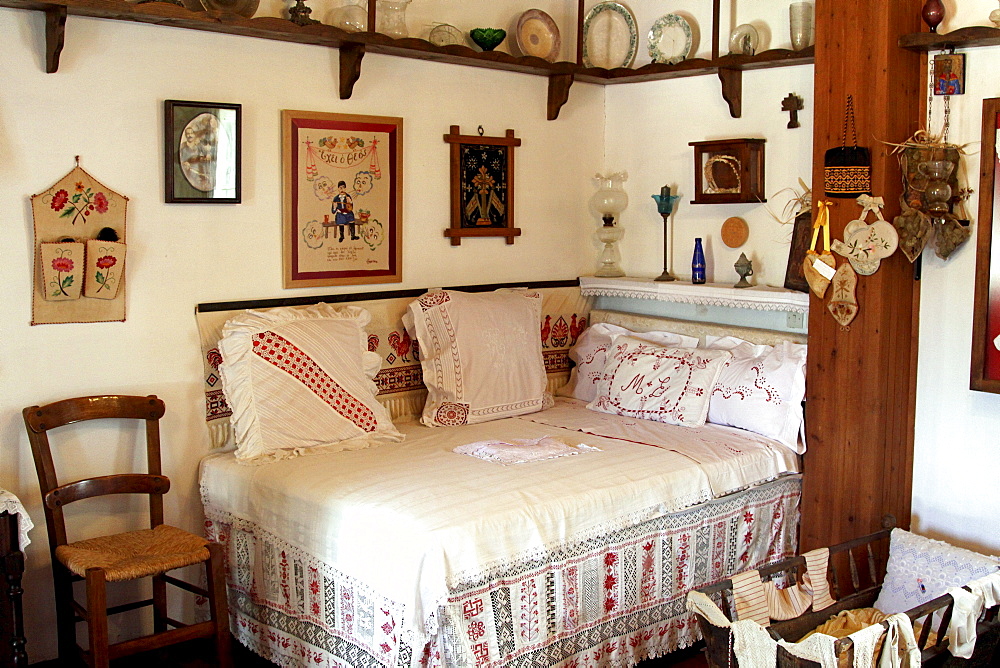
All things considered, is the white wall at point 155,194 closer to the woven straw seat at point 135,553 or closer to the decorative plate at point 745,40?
the woven straw seat at point 135,553

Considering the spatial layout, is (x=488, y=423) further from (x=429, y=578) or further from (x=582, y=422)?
(x=429, y=578)

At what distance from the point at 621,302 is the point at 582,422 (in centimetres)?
88

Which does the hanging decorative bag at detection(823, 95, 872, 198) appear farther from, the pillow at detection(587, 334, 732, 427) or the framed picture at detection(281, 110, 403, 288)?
the framed picture at detection(281, 110, 403, 288)

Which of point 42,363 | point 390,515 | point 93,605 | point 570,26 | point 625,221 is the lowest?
point 93,605

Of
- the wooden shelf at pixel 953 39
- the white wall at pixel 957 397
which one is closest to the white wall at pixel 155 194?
the wooden shelf at pixel 953 39

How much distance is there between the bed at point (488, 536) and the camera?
2.86 m

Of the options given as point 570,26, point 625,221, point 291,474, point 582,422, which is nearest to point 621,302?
point 625,221

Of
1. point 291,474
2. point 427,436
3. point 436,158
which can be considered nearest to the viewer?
point 291,474

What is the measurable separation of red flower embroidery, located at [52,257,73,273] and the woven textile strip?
98cm

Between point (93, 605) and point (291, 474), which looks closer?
point (93, 605)

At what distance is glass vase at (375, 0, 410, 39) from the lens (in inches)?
158

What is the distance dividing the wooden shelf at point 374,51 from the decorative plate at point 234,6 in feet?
0.06

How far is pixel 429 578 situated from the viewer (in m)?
2.78

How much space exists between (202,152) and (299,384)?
35.7 inches
